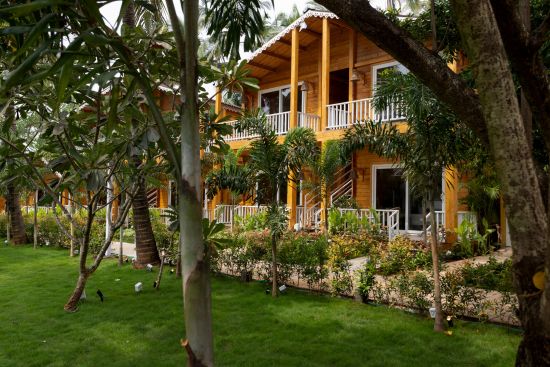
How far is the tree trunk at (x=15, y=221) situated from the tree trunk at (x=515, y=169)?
18366 millimetres

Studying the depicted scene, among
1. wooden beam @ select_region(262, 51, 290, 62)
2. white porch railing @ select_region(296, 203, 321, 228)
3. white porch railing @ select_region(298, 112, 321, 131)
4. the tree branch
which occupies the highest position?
wooden beam @ select_region(262, 51, 290, 62)

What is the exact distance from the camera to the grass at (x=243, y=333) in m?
4.67

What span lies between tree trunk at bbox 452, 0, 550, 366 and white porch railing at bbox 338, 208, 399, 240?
31.1 feet

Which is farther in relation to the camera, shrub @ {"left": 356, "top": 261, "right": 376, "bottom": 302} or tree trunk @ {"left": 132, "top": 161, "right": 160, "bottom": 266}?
tree trunk @ {"left": 132, "top": 161, "right": 160, "bottom": 266}

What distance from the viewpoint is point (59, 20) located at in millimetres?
2086

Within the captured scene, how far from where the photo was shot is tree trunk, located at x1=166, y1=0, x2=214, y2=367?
1.71 m

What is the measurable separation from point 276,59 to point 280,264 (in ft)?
37.5

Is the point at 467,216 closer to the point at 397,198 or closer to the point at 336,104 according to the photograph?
the point at 397,198

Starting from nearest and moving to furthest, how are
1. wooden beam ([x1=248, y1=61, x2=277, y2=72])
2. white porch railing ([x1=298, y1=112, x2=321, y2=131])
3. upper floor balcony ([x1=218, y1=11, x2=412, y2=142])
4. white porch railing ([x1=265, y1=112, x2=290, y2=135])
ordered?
upper floor balcony ([x1=218, y1=11, x2=412, y2=142]), white porch railing ([x1=298, y1=112, x2=321, y2=131]), white porch railing ([x1=265, y1=112, x2=290, y2=135]), wooden beam ([x1=248, y1=61, x2=277, y2=72])

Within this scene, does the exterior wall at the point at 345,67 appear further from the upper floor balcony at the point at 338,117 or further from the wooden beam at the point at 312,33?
the upper floor balcony at the point at 338,117

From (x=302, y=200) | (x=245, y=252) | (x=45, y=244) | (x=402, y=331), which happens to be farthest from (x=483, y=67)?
(x=45, y=244)

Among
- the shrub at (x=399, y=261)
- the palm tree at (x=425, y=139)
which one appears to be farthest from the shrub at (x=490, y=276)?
the shrub at (x=399, y=261)

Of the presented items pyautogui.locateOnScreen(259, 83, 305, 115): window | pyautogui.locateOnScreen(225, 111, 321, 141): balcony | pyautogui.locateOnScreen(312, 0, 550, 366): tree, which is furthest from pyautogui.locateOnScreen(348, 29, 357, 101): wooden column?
pyautogui.locateOnScreen(312, 0, 550, 366): tree

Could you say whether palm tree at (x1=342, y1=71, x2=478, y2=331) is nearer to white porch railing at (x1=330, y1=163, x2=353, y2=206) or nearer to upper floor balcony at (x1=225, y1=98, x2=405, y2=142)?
upper floor balcony at (x1=225, y1=98, x2=405, y2=142)
